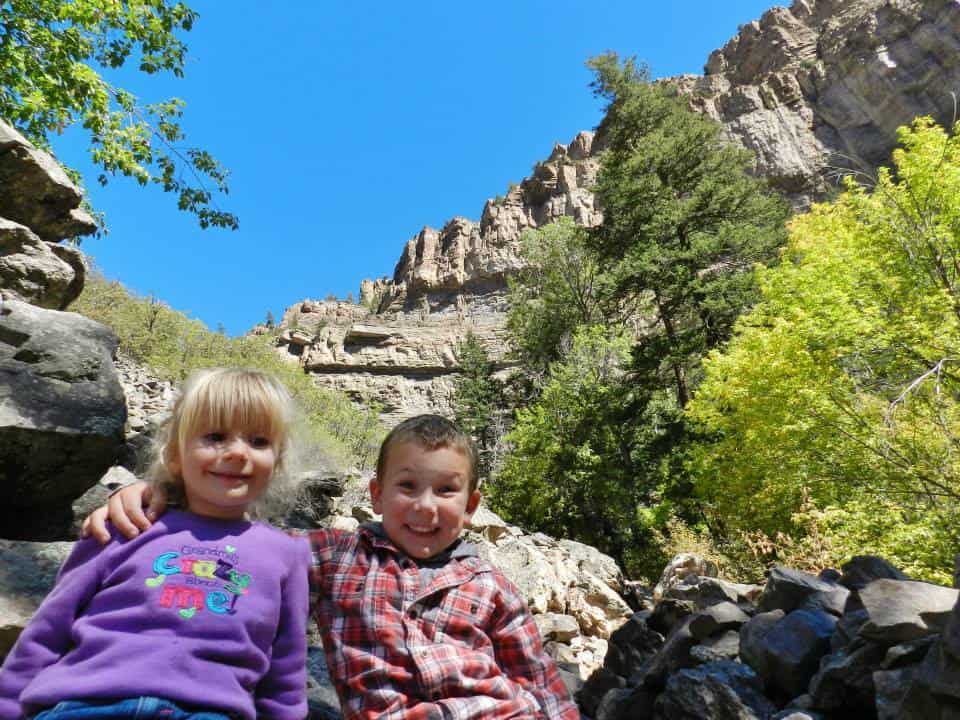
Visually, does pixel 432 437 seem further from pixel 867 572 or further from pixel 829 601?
pixel 867 572

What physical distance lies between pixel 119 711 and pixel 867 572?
4.35m

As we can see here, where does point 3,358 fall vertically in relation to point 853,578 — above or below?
above

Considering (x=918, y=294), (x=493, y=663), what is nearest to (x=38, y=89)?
(x=493, y=663)

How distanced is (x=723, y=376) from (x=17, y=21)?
42.7ft

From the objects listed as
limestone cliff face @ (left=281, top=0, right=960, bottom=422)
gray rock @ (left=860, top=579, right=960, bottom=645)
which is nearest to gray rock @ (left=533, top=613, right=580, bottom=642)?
gray rock @ (left=860, top=579, right=960, bottom=645)

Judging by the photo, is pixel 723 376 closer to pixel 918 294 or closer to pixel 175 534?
pixel 918 294

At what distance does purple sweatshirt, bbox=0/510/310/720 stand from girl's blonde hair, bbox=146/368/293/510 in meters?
0.17

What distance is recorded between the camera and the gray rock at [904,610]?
8.56 ft

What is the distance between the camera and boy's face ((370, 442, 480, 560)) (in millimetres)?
1876

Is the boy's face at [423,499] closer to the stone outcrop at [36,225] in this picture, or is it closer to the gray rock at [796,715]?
the gray rock at [796,715]

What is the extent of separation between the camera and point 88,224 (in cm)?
723

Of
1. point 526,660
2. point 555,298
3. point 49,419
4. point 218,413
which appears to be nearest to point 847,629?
point 526,660

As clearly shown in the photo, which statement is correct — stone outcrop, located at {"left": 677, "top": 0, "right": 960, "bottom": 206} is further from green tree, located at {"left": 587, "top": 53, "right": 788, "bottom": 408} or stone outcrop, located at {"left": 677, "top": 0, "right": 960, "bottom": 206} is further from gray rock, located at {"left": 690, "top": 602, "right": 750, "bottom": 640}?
gray rock, located at {"left": 690, "top": 602, "right": 750, "bottom": 640}

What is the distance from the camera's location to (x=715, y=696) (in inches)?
116
